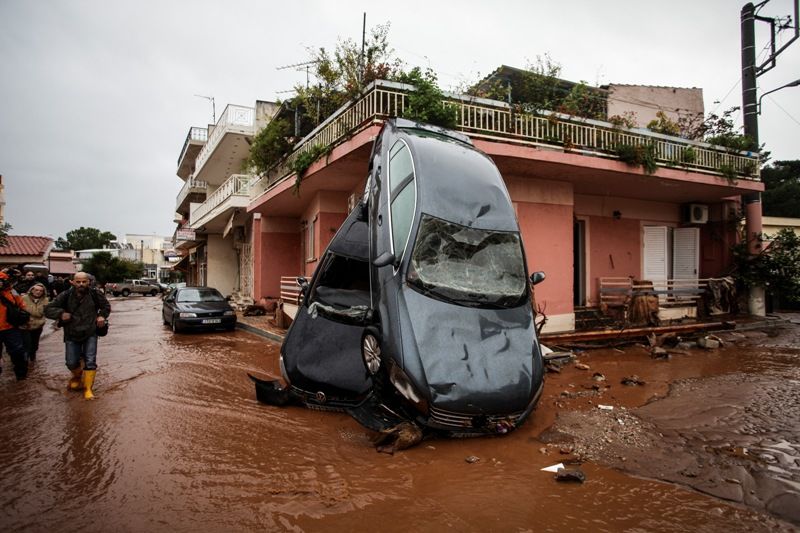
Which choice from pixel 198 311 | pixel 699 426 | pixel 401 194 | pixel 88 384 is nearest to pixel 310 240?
pixel 198 311

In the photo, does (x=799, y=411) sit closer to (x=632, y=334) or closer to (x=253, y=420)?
(x=632, y=334)

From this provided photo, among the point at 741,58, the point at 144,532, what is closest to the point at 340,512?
the point at 144,532

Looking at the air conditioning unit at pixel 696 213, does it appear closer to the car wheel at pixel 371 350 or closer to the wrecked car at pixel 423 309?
the wrecked car at pixel 423 309

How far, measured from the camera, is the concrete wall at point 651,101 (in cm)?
1542

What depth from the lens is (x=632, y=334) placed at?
9.10m

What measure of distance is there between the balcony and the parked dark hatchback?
1870cm

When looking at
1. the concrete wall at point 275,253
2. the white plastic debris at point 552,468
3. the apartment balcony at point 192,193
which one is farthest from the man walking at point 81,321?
the apartment balcony at point 192,193

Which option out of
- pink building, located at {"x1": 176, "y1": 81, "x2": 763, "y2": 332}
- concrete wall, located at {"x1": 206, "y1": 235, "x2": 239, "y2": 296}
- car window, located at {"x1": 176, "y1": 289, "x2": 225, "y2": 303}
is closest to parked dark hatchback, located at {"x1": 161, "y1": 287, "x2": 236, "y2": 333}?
car window, located at {"x1": 176, "y1": 289, "x2": 225, "y2": 303}

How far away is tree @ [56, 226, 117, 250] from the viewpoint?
74625 mm

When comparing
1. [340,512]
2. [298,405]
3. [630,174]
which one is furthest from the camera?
[630,174]

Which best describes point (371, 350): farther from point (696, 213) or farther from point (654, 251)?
point (696, 213)

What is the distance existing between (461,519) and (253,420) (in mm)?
2946

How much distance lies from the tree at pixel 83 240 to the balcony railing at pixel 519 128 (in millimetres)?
80758

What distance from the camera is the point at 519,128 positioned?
977 centimetres
